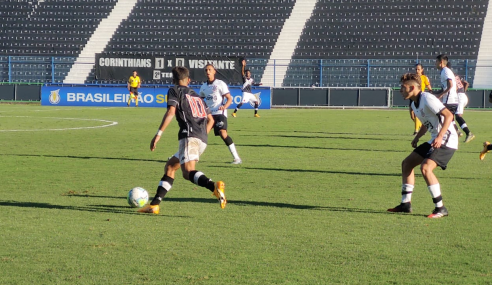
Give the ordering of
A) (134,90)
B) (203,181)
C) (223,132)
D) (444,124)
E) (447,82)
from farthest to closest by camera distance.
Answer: (134,90) < (447,82) < (223,132) < (203,181) < (444,124)

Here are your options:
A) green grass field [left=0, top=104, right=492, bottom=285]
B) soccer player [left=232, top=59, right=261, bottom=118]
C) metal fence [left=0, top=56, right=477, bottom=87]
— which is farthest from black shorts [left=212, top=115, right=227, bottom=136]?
metal fence [left=0, top=56, right=477, bottom=87]

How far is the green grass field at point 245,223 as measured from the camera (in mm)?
5691

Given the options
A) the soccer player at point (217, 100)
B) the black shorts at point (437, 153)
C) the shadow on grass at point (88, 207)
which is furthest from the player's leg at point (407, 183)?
the soccer player at point (217, 100)

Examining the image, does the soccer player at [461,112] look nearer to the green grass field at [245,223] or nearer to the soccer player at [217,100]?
the green grass field at [245,223]

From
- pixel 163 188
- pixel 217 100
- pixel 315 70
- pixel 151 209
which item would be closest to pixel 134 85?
pixel 315 70

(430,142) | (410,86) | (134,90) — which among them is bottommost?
(134,90)

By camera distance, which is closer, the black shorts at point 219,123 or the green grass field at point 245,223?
the green grass field at point 245,223

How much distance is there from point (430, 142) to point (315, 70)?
36228mm

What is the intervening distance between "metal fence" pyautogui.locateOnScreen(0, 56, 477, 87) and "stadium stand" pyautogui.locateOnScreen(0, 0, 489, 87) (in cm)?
6

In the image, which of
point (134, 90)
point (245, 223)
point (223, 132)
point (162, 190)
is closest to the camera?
point (245, 223)

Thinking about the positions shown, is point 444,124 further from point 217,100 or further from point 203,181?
point 217,100

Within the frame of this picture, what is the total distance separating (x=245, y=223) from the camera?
7715mm

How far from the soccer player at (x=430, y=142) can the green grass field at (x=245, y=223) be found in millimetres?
262

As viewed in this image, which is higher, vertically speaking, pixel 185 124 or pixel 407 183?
pixel 185 124
